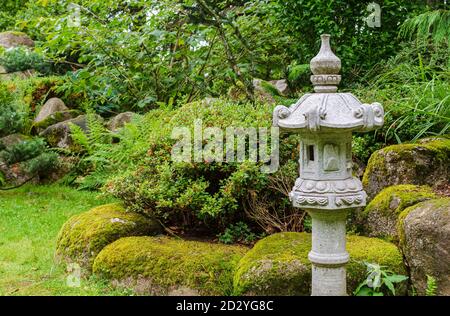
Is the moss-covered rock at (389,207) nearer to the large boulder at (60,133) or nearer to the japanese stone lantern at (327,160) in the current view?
the japanese stone lantern at (327,160)

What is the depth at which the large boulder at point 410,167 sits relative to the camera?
5.04m

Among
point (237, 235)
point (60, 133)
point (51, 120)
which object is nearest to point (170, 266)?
point (237, 235)

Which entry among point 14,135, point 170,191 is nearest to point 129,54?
point 14,135

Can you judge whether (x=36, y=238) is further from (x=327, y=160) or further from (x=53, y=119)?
(x=53, y=119)

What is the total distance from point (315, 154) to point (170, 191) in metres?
1.79

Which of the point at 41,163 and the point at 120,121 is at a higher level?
the point at 120,121

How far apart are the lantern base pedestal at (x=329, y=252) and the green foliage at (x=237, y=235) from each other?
1.36 meters

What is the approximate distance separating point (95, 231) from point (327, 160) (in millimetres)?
2323

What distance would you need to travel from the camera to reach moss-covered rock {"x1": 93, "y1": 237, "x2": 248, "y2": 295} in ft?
13.8

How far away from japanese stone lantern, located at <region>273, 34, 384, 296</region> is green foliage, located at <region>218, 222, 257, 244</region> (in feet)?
4.32

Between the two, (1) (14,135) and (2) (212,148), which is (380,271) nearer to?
(2) (212,148)

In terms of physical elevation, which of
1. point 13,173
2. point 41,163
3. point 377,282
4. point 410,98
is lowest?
Answer: point 13,173

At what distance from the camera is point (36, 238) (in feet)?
19.5

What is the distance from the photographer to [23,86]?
10.8m
